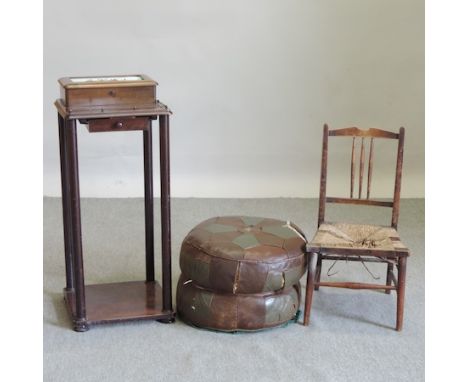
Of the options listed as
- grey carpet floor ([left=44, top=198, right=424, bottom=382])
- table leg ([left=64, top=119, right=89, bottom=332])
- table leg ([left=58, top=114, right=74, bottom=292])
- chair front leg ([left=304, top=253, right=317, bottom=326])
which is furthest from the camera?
table leg ([left=58, top=114, right=74, bottom=292])

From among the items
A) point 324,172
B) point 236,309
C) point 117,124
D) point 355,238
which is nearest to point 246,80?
point 324,172

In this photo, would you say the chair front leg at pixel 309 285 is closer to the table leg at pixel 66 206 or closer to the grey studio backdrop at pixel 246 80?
the table leg at pixel 66 206

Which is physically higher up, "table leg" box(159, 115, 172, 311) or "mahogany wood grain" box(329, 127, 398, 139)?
"mahogany wood grain" box(329, 127, 398, 139)

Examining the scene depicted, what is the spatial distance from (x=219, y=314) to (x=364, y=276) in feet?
3.38

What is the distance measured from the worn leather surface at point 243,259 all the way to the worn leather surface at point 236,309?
4cm

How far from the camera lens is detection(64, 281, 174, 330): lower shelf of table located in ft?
11.5

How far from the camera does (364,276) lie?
13.5ft

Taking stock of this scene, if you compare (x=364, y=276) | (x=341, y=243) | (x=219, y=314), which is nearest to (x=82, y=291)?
(x=219, y=314)

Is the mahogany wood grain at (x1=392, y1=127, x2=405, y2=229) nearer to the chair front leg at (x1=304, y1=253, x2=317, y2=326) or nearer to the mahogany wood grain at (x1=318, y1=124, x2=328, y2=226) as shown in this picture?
the mahogany wood grain at (x1=318, y1=124, x2=328, y2=226)

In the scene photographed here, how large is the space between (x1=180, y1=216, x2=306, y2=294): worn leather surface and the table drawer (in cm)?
57

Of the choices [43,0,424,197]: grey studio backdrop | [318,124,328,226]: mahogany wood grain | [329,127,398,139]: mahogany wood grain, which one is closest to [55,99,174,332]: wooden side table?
[318,124,328,226]: mahogany wood grain

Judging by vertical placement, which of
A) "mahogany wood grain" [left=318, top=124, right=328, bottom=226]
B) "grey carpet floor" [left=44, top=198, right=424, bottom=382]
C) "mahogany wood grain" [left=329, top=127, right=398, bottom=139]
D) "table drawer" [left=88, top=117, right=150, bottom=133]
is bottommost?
"grey carpet floor" [left=44, top=198, right=424, bottom=382]

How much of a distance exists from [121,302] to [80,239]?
0.43 metres

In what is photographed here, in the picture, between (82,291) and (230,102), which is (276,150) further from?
(82,291)
